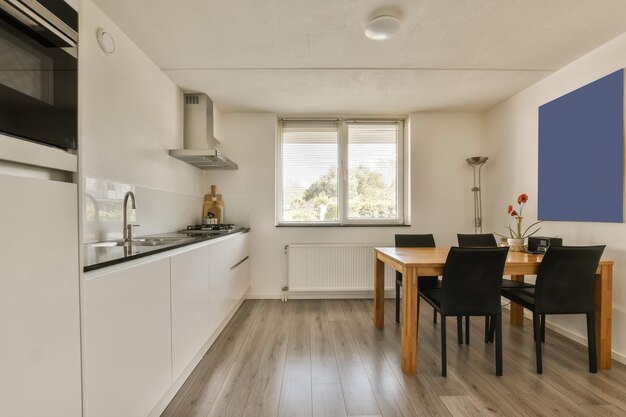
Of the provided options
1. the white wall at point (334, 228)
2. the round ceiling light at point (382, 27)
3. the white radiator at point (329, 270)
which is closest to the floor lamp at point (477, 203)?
the white wall at point (334, 228)

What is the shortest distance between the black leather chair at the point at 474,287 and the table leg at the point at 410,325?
18 cm

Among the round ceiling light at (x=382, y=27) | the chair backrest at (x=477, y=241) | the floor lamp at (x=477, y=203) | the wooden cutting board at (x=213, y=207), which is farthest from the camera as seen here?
the floor lamp at (x=477, y=203)

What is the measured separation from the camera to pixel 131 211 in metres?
2.20

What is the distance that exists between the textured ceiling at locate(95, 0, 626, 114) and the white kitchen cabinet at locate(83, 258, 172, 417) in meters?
1.68

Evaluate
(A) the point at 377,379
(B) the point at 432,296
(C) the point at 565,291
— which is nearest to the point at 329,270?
(B) the point at 432,296

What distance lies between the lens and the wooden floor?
166 cm

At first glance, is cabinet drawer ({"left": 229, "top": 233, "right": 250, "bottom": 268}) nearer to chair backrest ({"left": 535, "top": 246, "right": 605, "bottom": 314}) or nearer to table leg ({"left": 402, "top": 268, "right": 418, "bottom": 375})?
table leg ({"left": 402, "top": 268, "right": 418, "bottom": 375})

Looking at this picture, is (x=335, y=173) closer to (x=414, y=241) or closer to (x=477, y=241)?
(x=414, y=241)

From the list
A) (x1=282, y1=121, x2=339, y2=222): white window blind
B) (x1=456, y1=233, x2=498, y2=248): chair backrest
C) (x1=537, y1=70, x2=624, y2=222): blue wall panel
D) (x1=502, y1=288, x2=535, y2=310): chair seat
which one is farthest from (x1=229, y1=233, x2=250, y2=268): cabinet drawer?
(x1=537, y1=70, x2=624, y2=222): blue wall panel

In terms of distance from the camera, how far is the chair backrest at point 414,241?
3105 mm

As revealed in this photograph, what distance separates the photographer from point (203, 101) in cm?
317

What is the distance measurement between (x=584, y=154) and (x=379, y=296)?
2.21m

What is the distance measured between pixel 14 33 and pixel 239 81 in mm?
2194

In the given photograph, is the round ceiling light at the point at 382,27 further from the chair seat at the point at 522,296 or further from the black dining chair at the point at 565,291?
the chair seat at the point at 522,296
